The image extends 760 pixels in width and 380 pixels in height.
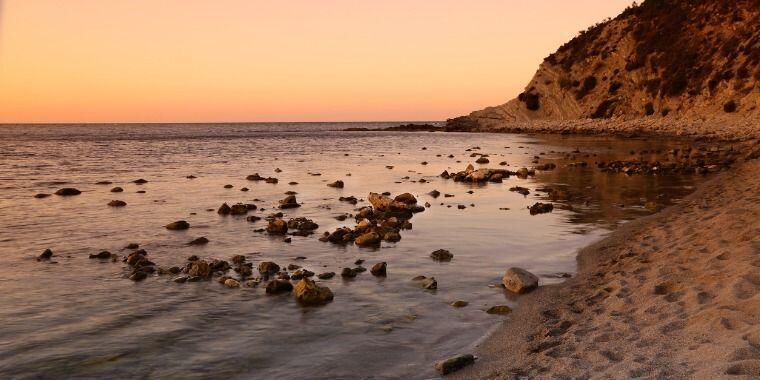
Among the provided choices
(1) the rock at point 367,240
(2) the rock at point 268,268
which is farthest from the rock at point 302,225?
(2) the rock at point 268,268

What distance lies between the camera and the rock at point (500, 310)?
29.1 feet

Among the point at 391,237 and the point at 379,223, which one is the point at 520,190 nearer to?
the point at 379,223

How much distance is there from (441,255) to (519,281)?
9.13 ft

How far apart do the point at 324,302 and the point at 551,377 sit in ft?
14.8

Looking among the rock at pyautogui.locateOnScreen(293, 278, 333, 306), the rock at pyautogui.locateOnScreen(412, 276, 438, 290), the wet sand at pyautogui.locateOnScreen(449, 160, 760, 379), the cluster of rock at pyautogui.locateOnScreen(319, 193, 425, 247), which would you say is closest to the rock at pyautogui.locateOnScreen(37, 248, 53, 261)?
the cluster of rock at pyautogui.locateOnScreen(319, 193, 425, 247)

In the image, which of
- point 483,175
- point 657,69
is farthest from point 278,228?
point 657,69

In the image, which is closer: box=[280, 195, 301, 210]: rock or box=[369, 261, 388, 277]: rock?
box=[369, 261, 388, 277]: rock

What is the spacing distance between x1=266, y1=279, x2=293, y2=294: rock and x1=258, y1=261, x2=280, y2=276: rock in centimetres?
113

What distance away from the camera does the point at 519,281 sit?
9883mm

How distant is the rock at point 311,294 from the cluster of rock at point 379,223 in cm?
414

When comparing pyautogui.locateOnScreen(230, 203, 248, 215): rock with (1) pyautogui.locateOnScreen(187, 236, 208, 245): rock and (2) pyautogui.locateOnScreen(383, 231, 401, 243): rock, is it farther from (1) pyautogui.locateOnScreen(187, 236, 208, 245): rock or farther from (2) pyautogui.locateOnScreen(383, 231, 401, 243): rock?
(2) pyautogui.locateOnScreen(383, 231, 401, 243): rock

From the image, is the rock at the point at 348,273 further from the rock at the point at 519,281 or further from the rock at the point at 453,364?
the rock at the point at 453,364

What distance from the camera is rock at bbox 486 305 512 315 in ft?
29.1

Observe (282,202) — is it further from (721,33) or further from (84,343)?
(721,33)
